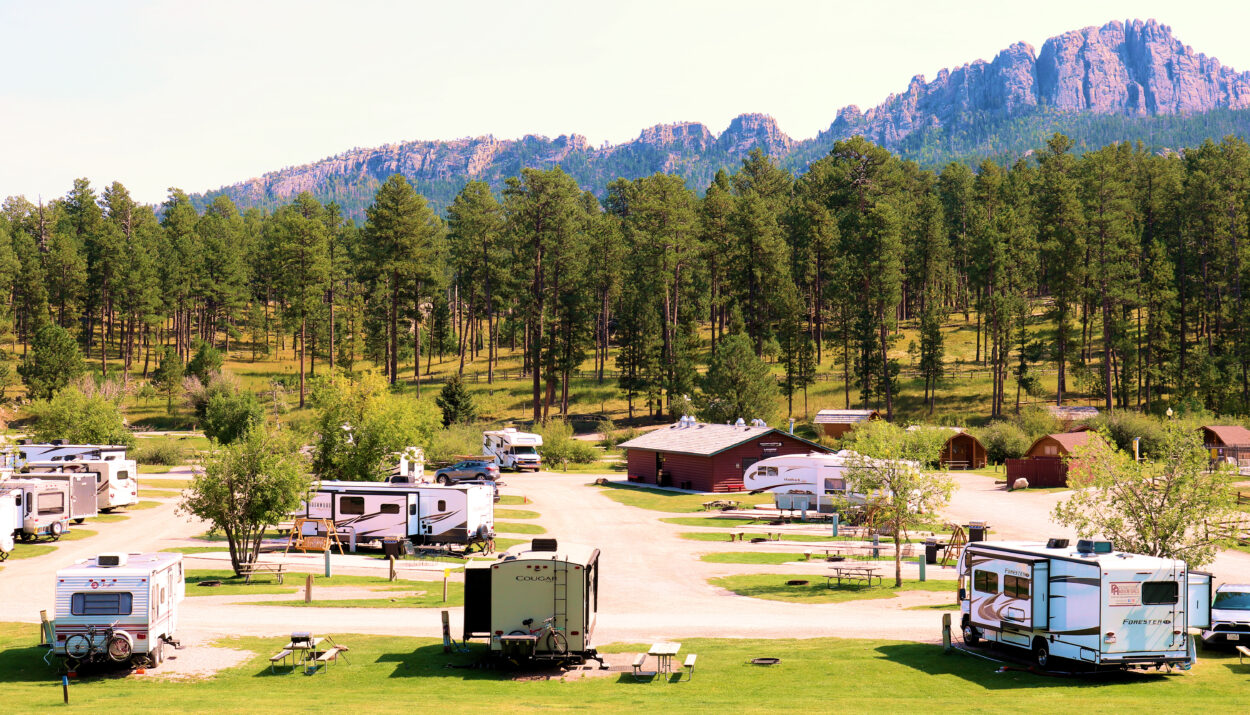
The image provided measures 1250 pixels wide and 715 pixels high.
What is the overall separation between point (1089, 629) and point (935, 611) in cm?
751

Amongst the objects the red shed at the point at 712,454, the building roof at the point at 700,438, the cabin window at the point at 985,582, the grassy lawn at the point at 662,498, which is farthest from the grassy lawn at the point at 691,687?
the building roof at the point at 700,438

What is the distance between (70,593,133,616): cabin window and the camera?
65.0 ft

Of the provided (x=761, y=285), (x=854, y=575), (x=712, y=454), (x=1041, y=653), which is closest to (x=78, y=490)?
(x=854, y=575)

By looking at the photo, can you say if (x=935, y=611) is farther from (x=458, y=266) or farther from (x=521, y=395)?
(x=458, y=266)

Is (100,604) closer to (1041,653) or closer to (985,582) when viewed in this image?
(985,582)

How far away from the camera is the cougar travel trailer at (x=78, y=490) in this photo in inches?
1618

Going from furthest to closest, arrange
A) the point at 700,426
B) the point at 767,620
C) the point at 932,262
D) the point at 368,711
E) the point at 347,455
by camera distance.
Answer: the point at 932,262, the point at 700,426, the point at 347,455, the point at 767,620, the point at 368,711

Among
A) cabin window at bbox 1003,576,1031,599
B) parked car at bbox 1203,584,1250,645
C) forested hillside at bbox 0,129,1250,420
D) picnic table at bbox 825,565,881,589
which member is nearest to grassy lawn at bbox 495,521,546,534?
picnic table at bbox 825,565,881,589

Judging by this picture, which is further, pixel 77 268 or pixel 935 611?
pixel 77 268

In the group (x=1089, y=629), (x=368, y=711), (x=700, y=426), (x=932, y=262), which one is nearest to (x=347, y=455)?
(x=700, y=426)

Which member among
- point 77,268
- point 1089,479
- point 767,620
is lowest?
point 767,620

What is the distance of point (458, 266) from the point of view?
343 ft

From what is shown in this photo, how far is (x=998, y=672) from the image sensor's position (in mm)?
20469

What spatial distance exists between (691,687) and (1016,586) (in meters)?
7.55
